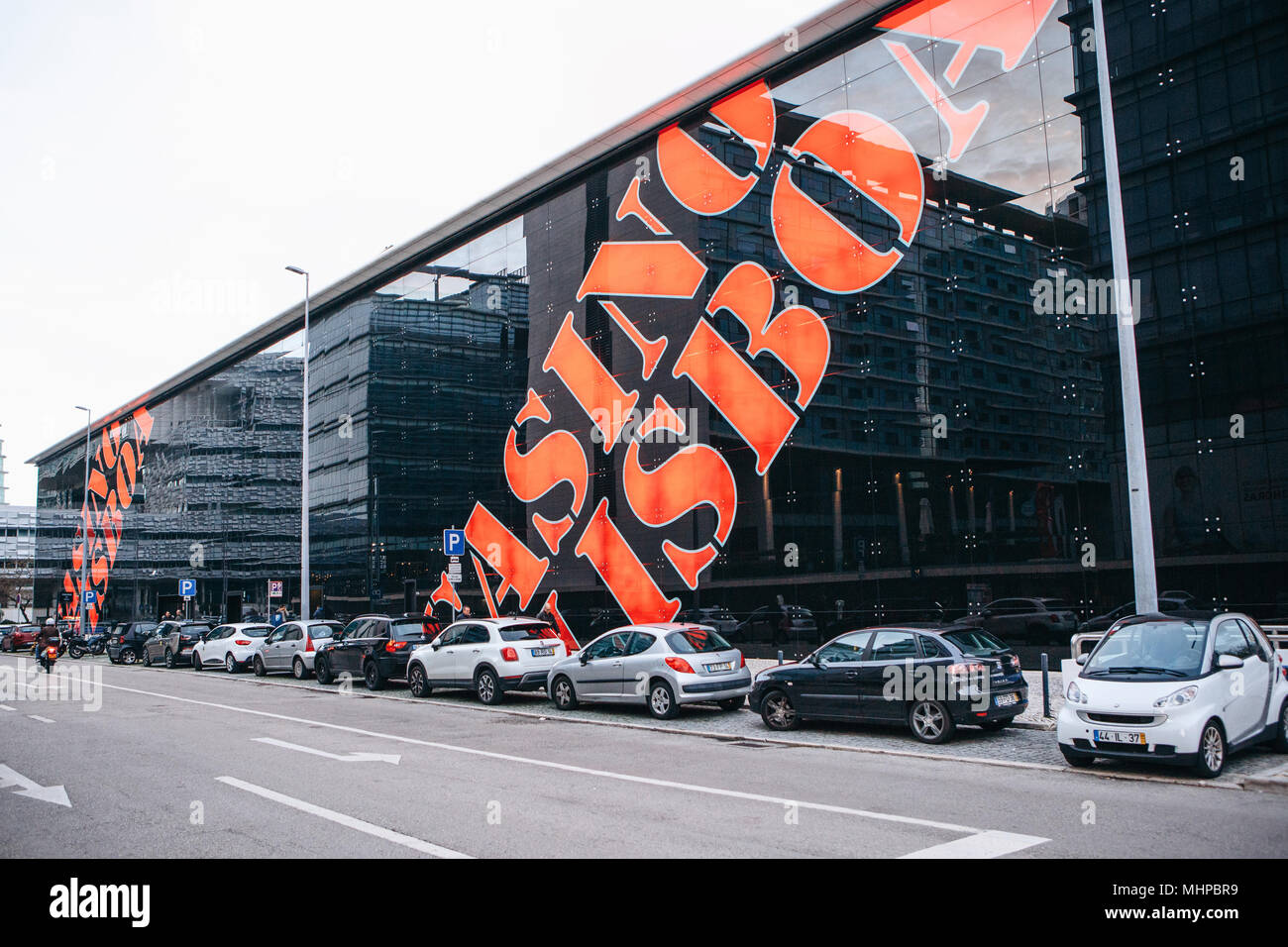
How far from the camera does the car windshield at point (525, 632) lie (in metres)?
18.4

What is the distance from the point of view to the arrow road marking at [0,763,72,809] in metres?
8.88

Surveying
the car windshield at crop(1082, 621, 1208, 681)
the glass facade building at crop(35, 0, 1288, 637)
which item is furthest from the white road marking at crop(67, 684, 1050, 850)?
the glass facade building at crop(35, 0, 1288, 637)

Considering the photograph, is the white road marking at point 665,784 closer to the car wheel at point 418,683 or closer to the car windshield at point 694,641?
the car wheel at point 418,683

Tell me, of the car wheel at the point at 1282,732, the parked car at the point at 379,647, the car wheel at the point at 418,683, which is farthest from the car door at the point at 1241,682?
the parked car at the point at 379,647

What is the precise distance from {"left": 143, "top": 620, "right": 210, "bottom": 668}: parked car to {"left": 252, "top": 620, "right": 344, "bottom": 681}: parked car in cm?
738

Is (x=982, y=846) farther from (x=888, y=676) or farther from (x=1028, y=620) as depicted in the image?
(x=1028, y=620)

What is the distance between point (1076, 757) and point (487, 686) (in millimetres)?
11018

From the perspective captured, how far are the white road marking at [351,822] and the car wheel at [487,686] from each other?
8331 millimetres

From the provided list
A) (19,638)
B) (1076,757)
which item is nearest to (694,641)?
(1076,757)

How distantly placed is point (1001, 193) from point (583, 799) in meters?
16.3

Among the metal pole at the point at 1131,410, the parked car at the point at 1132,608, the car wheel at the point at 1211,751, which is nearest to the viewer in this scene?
the car wheel at the point at 1211,751

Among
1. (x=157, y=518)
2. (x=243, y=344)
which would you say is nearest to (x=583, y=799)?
(x=243, y=344)

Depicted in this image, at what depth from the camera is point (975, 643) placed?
12.5 metres
